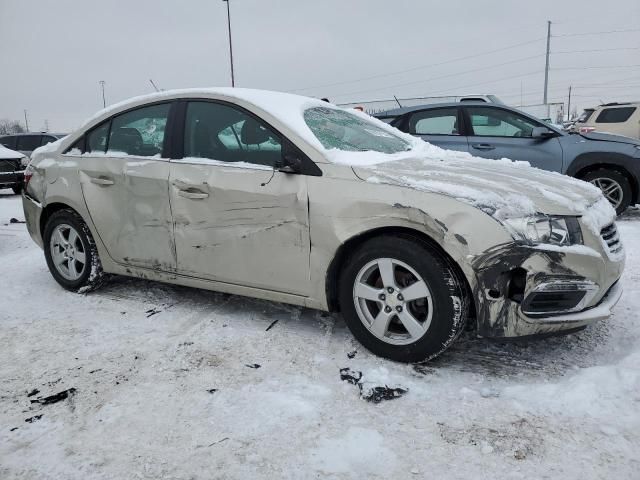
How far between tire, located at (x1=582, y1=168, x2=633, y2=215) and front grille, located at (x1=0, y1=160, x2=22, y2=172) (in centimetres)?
1131

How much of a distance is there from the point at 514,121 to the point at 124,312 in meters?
5.53

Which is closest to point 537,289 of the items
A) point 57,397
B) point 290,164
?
point 290,164

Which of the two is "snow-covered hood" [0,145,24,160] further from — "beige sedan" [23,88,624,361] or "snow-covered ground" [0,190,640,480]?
"snow-covered ground" [0,190,640,480]

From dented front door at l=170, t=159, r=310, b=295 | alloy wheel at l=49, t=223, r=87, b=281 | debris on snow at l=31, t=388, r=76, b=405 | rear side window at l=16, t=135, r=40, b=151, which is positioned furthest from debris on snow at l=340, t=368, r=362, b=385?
rear side window at l=16, t=135, r=40, b=151

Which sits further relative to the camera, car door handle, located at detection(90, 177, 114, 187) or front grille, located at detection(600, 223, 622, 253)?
car door handle, located at detection(90, 177, 114, 187)

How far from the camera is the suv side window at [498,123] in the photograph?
673cm

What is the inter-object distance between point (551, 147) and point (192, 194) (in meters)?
5.16

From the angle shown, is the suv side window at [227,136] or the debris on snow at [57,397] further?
the suv side window at [227,136]

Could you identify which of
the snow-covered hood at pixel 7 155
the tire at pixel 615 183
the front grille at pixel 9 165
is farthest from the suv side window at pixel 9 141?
the tire at pixel 615 183

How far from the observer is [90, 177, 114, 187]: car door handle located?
3.77 metres

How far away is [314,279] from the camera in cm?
297

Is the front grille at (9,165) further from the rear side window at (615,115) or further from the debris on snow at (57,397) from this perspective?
the rear side window at (615,115)

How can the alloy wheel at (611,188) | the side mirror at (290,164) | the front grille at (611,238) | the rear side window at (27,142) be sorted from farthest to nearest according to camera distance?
the rear side window at (27,142)
the alloy wheel at (611,188)
the side mirror at (290,164)
the front grille at (611,238)

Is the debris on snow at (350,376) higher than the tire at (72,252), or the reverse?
the tire at (72,252)
